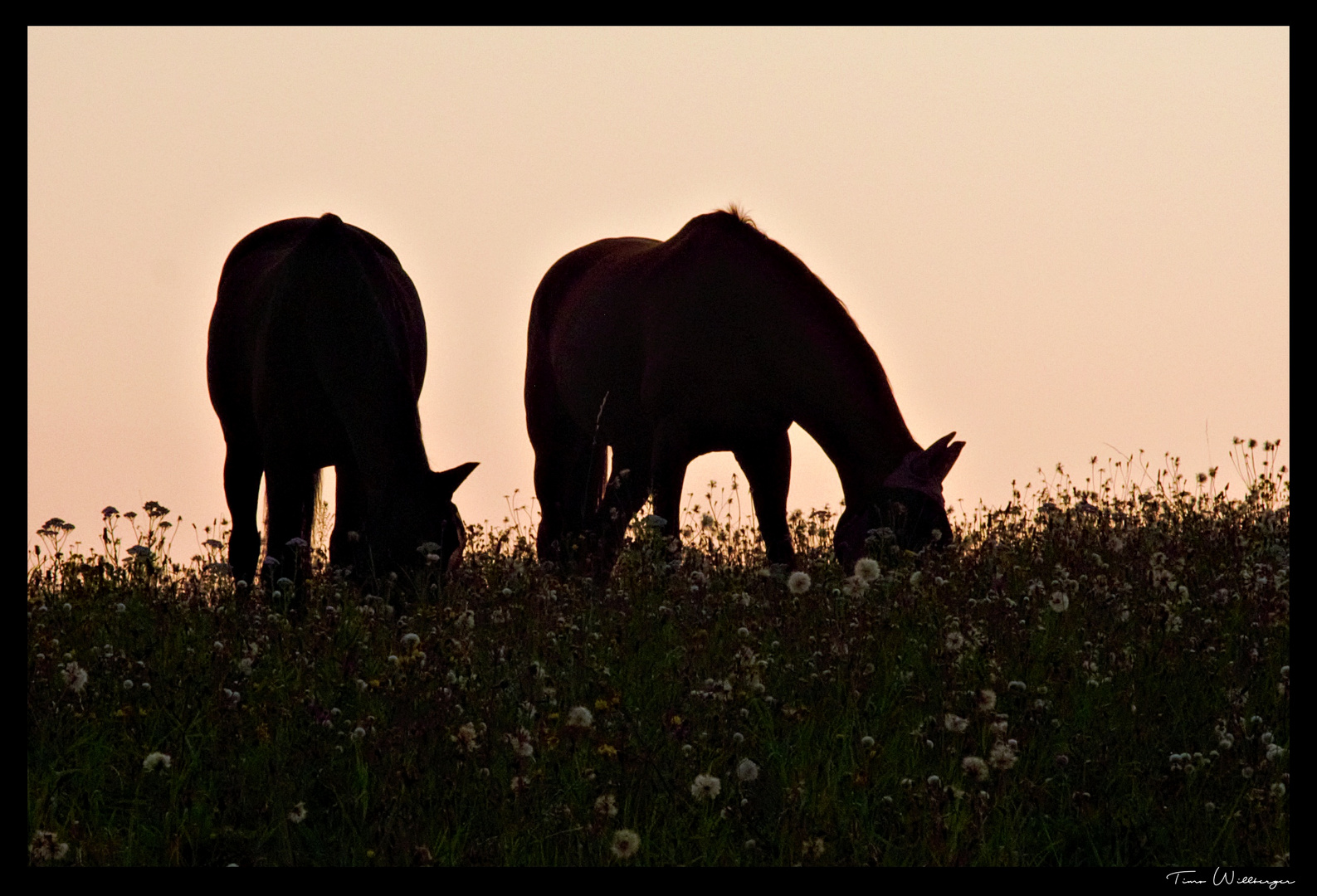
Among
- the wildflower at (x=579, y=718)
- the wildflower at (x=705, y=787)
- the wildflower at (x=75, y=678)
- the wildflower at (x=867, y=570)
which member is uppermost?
the wildflower at (x=867, y=570)

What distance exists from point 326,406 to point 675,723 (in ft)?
17.5

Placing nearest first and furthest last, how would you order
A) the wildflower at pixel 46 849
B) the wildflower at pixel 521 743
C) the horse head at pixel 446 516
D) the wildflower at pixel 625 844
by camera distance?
1. the wildflower at pixel 625 844
2. the wildflower at pixel 46 849
3. the wildflower at pixel 521 743
4. the horse head at pixel 446 516

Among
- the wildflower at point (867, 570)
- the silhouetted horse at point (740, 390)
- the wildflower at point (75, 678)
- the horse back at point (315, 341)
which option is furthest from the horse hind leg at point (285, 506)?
the wildflower at point (867, 570)

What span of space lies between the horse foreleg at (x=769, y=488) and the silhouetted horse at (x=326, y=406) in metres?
2.62

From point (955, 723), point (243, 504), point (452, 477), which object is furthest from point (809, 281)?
point (955, 723)

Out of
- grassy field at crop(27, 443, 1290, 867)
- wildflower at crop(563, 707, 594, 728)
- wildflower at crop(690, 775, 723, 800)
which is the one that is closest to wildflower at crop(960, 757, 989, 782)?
grassy field at crop(27, 443, 1290, 867)

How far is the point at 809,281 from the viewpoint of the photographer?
10.8 meters

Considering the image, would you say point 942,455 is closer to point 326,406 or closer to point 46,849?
point 326,406

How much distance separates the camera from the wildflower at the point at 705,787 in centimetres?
453

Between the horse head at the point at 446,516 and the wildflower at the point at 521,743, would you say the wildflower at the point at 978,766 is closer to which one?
the wildflower at the point at 521,743

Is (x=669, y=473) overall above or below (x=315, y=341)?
below

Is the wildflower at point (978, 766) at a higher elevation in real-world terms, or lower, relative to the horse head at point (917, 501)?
lower

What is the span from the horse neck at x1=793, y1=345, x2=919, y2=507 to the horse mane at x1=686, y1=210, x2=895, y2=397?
0.02m

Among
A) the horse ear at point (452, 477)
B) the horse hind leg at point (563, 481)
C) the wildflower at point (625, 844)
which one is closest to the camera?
the wildflower at point (625, 844)
